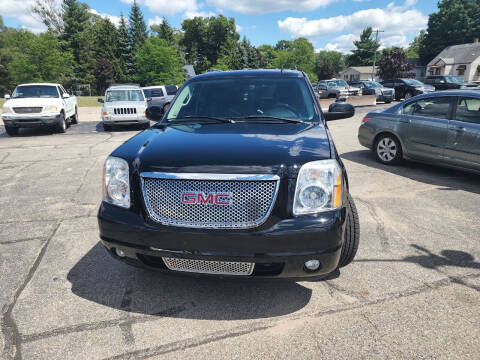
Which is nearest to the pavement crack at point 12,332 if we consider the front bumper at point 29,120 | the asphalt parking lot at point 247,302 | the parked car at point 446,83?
the asphalt parking lot at point 247,302

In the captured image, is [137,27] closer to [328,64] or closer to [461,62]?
[328,64]

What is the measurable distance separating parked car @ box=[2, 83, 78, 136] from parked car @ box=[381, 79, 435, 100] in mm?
22668

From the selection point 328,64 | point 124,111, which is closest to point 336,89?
point 124,111

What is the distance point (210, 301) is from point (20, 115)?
38.6ft

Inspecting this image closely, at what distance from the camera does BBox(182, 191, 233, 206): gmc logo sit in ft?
7.11

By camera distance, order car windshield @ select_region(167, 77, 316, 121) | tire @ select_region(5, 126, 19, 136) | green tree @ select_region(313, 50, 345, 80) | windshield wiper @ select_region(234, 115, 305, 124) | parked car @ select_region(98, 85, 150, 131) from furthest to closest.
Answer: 1. green tree @ select_region(313, 50, 345, 80)
2. parked car @ select_region(98, 85, 150, 131)
3. tire @ select_region(5, 126, 19, 136)
4. car windshield @ select_region(167, 77, 316, 121)
5. windshield wiper @ select_region(234, 115, 305, 124)

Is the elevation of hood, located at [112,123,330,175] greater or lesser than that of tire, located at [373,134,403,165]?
greater

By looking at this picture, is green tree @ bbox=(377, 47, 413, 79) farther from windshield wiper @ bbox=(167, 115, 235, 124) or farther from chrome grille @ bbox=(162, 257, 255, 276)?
chrome grille @ bbox=(162, 257, 255, 276)

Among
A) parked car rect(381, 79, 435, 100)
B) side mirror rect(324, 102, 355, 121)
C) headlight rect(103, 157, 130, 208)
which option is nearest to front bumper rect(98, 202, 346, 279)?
headlight rect(103, 157, 130, 208)

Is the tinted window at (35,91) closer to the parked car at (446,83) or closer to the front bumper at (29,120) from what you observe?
the front bumper at (29,120)

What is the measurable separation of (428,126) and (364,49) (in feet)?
314

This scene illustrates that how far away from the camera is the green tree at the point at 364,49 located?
8869cm

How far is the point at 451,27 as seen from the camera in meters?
79.4

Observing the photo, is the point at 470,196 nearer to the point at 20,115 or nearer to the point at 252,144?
the point at 252,144
